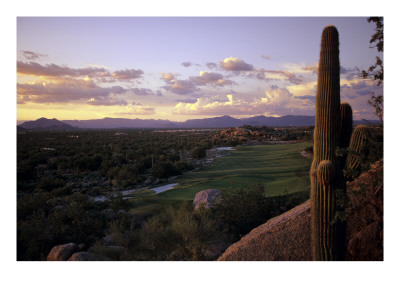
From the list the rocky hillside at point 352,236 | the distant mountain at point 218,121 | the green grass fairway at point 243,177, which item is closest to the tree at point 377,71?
the rocky hillside at point 352,236

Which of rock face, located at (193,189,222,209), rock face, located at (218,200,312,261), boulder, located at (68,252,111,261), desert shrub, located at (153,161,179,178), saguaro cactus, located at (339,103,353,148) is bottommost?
boulder, located at (68,252,111,261)

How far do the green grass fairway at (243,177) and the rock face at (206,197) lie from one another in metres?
0.34

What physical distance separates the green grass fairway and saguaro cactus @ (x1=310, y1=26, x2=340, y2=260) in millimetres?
3079

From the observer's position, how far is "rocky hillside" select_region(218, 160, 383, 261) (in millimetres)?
4137

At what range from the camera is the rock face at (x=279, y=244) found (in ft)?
14.1

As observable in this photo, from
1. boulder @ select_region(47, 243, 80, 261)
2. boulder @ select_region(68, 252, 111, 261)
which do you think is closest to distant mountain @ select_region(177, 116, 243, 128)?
boulder @ select_region(68, 252, 111, 261)

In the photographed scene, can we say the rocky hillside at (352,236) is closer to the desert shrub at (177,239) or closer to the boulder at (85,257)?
the desert shrub at (177,239)

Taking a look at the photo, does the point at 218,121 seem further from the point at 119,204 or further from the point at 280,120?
the point at 119,204

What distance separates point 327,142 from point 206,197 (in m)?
3.74

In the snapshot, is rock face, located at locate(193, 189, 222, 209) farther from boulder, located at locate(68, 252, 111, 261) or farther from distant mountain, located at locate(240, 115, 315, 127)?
distant mountain, located at locate(240, 115, 315, 127)

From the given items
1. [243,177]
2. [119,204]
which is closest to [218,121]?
[243,177]

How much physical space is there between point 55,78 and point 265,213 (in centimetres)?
691
